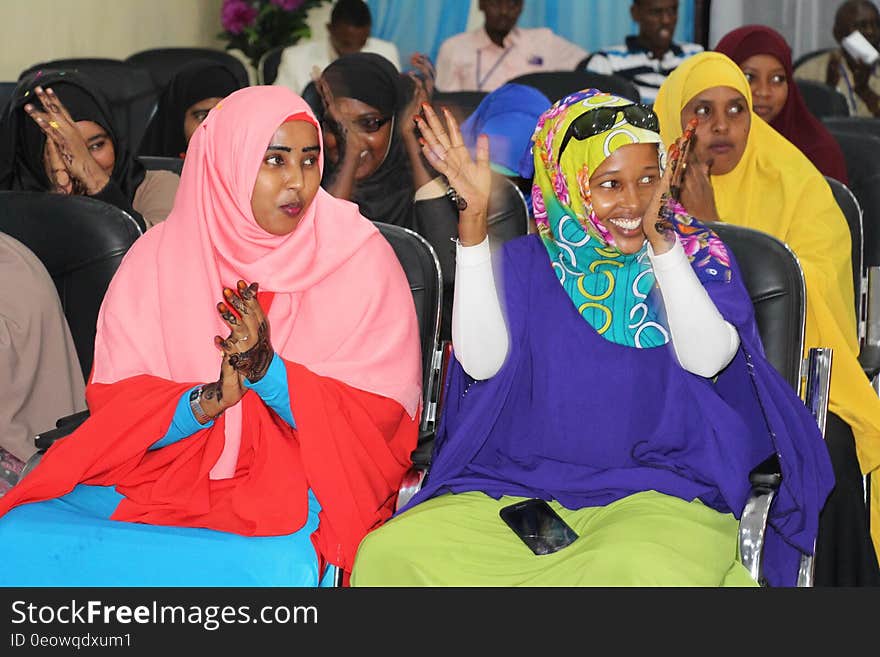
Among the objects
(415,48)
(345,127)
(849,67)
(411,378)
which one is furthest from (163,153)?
(415,48)

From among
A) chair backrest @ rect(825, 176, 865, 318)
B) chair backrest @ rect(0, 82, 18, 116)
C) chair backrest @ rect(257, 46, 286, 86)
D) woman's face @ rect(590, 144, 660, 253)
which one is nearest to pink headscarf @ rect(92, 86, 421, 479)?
woman's face @ rect(590, 144, 660, 253)

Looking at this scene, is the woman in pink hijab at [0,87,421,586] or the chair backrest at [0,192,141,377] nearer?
the woman in pink hijab at [0,87,421,586]

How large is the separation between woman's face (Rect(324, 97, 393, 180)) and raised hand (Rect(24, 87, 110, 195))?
0.59 m

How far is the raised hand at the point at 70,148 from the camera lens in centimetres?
310

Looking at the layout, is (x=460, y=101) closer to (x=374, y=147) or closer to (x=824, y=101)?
(x=374, y=147)

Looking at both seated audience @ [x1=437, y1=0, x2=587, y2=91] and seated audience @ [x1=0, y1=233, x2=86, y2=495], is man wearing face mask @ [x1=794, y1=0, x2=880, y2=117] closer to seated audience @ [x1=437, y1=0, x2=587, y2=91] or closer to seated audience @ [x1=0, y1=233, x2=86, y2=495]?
seated audience @ [x1=437, y1=0, x2=587, y2=91]

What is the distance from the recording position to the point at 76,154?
3.19 metres

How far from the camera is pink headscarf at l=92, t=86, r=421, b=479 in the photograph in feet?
7.36

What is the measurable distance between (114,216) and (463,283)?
3.14 feet

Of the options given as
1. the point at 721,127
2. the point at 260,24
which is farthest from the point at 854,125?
the point at 260,24

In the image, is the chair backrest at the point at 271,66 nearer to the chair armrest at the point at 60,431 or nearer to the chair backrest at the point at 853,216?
the chair backrest at the point at 853,216

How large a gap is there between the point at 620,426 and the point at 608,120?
0.52 metres

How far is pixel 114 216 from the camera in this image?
8.76ft

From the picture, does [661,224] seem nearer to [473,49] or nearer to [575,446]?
[575,446]
